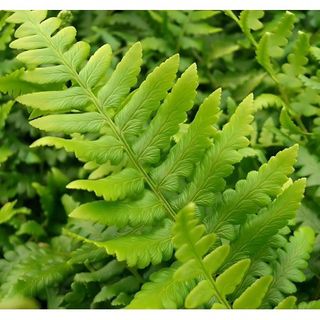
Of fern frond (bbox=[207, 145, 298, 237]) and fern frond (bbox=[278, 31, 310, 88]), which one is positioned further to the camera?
fern frond (bbox=[278, 31, 310, 88])

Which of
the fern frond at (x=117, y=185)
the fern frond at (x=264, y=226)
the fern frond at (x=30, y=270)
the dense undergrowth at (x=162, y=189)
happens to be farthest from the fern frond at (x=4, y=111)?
the fern frond at (x=264, y=226)

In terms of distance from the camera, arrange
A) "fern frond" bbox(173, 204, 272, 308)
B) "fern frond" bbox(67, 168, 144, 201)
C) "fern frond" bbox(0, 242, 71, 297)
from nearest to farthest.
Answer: "fern frond" bbox(173, 204, 272, 308)
"fern frond" bbox(67, 168, 144, 201)
"fern frond" bbox(0, 242, 71, 297)

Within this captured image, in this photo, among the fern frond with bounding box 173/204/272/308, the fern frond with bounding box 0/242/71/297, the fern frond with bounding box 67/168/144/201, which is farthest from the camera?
the fern frond with bounding box 0/242/71/297

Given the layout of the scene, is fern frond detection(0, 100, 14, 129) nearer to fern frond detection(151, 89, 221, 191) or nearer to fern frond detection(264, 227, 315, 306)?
fern frond detection(151, 89, 221, 191)

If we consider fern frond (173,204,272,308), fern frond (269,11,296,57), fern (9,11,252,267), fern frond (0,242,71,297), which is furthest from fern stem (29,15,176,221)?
fern frond (269,11,296,57)

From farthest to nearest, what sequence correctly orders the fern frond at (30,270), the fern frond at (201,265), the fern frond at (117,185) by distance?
the fern frond at (30,270) → the fern frond at (117,185) → the fern frond at (201,265)

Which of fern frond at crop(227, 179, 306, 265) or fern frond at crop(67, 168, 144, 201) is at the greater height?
fern frond at crop(67, 168, 144, 201)

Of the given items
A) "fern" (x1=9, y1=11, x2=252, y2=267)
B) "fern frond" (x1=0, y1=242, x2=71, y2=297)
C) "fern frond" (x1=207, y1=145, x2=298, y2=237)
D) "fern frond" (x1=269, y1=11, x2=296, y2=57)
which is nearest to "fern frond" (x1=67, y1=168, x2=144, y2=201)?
"fern" (x1=9, y1=11, x2=252, y2=267)

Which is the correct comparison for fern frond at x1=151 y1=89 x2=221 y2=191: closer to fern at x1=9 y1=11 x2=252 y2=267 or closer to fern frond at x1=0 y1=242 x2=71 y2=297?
fern at x1=9 y1=11 x2=252 y2=267

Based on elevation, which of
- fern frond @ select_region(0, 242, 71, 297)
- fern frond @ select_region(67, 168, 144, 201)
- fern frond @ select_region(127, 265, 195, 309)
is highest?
fern frond @ select_region(67, 168, 144, 201)

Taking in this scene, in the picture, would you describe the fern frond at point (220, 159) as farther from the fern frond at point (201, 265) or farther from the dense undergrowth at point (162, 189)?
the fern frond at point (201, 265)

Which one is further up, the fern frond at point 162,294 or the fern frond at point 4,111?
the fern frond at point 4,111

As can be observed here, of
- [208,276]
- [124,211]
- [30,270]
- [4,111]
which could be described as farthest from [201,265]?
[4,111]

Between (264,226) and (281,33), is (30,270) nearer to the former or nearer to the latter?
(264,226)
